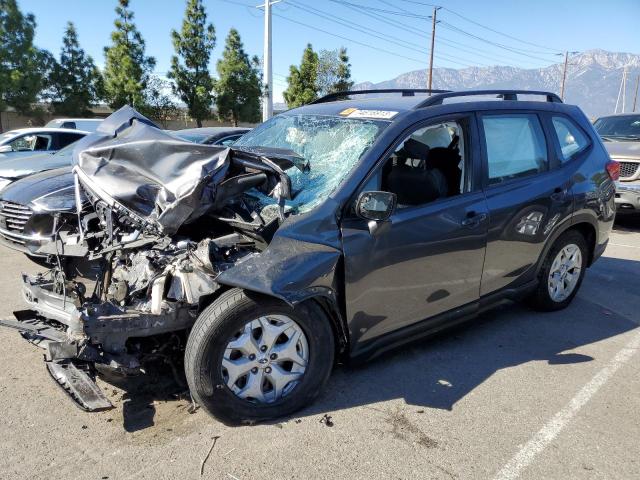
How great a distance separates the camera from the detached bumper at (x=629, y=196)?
337 inches

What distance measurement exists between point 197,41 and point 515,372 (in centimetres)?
2897

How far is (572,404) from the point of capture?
315 centimetres

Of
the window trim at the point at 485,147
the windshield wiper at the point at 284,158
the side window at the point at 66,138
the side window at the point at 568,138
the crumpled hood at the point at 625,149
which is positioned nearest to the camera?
the windshield wiper at the point at 284,158

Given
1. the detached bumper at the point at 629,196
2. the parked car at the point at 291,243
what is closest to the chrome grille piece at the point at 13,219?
the parked car at the point at 291,243

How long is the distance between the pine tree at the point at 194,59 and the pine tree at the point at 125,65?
1744 mm

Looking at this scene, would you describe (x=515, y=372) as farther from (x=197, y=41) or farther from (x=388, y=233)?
(x=197, y=41)

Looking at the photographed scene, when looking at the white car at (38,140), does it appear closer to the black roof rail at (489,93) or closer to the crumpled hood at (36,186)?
the crumpled hood at (36,186)

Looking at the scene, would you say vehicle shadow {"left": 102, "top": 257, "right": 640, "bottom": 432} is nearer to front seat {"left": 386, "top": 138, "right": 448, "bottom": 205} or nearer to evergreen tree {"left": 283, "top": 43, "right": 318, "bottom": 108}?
front seat {"left": 386, "top": 138, "right": 448, "bottom": 205}

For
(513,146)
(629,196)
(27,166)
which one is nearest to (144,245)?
(513,146)

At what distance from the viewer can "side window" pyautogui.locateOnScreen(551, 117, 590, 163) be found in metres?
4.34

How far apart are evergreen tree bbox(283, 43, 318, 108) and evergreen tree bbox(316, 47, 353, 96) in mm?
764

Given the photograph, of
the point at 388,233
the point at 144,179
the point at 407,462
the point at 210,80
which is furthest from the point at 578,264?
the point at 210,80

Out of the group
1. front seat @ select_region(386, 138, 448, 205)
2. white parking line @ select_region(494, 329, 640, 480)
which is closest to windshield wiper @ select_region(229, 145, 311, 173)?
front seat @ select_region(386, 138, 448, 205)

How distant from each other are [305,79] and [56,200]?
100 feet
